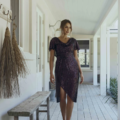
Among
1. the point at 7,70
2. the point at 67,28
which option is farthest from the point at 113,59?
A: the point at 7,70

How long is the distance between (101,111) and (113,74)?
5.90 m

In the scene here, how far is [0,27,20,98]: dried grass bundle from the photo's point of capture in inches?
66.1

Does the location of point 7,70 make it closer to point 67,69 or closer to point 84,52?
point 67,69

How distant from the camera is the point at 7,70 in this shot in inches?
66.9

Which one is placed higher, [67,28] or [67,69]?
[67,28]

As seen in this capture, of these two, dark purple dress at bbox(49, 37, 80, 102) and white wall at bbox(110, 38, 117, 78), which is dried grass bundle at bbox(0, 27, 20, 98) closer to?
dark purple dress at bbox(49, 37, 80, 102)

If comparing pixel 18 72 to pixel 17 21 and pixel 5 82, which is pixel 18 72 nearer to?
pixel 5 82

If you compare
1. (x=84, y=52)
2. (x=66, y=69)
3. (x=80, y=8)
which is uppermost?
(x=80, y=8)

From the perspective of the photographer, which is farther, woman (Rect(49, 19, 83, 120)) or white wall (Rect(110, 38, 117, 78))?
white wall (Rect(110, 38, 117, 78))

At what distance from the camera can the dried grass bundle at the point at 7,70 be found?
1.68m

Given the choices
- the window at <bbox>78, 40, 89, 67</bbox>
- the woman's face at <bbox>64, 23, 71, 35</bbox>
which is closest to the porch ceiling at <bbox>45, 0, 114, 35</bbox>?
the woman's face at <bbox>64, 23, 71, 35</bbox>

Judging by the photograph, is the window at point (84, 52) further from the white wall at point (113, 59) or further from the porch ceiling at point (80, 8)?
the porch ceiling at point (80, 8)

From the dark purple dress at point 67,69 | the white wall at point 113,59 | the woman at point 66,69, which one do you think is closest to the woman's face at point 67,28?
the woman at point 66,69

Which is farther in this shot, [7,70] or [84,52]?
[84,52]
